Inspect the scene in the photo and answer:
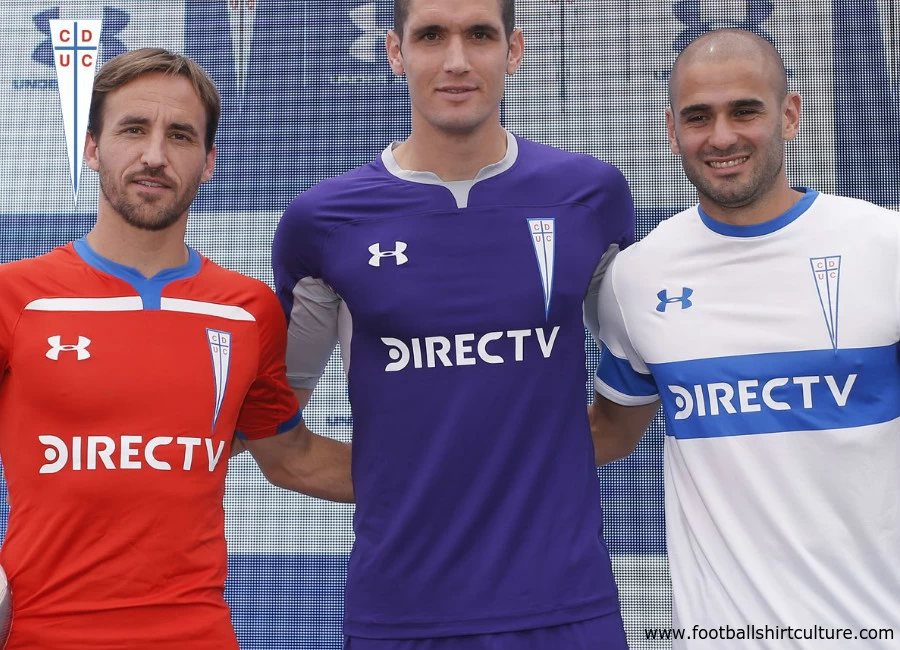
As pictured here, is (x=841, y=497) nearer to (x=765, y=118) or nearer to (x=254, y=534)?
(x=765, y=118)

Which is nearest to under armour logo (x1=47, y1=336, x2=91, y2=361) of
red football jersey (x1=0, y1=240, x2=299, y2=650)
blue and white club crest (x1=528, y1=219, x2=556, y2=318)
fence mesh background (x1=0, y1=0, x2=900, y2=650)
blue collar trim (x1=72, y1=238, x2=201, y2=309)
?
red football jersey (x1=0, y1=240, x2=299, y2=650)

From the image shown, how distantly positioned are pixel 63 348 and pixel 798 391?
3.61ft

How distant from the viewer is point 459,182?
1670 millimetres

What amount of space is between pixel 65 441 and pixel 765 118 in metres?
1.18

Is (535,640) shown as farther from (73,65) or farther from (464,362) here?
(73,65)

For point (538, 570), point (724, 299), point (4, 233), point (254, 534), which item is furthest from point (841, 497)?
point (4, 233)

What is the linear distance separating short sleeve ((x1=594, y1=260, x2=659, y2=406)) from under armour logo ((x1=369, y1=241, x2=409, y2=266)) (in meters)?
0.37

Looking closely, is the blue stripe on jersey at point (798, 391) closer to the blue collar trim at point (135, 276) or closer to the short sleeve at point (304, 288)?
the short sleeve at point (304, 288)

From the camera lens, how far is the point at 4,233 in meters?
3.31

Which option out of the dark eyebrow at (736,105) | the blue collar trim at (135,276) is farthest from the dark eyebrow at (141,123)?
the dark eyebrow at (736,105)

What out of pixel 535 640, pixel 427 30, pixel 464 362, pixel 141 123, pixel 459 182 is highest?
pixel 427 30

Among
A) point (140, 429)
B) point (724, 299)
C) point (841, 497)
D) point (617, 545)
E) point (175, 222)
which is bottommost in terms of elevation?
point (617, 545)

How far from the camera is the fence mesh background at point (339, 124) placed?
314 cm

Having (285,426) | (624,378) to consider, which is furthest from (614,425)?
(285,426)
